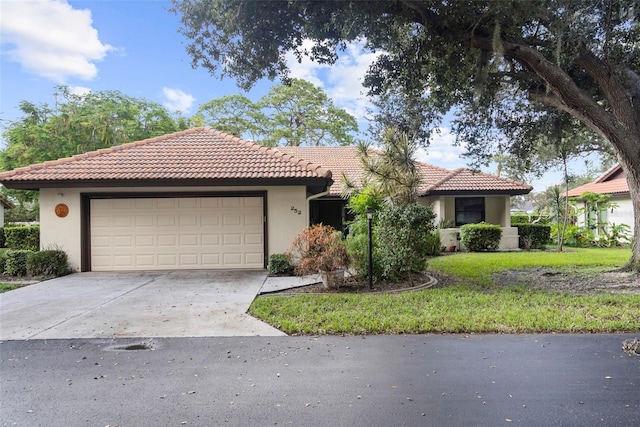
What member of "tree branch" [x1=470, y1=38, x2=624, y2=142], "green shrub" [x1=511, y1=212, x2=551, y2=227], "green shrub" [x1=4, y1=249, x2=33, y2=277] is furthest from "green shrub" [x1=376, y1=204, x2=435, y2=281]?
"green shrub" [x1=511, y1=212, x2=551, y2=227]

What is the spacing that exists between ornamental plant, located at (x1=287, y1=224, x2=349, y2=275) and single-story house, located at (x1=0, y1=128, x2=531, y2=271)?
93.6 inches

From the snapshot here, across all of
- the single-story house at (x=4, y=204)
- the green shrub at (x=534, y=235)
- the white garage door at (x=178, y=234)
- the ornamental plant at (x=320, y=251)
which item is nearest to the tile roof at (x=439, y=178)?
the green shrub at (x=534, y=235)

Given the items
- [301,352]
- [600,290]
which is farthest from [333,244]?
[600,290]

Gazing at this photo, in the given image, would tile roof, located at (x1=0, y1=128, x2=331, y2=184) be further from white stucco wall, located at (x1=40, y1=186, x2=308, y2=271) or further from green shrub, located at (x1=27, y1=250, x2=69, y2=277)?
green shrub, located at (x1=27, y1=250, x2=69, y2=277)

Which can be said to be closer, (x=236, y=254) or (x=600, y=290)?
(x=600, y=290)

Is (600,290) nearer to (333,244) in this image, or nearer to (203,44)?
(333,244)

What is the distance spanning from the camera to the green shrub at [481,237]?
16.1 meters

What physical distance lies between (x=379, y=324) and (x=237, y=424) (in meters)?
2.92

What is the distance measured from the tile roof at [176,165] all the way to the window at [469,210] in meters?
9.62

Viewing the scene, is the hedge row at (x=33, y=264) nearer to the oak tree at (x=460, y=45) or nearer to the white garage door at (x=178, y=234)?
the white garage door at (x=178, y=234)

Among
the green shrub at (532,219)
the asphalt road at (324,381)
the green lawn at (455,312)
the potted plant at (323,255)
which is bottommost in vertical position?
the asphalt road at (324,381)

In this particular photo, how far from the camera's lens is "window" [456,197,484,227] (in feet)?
58.6

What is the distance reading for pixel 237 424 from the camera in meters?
3.10

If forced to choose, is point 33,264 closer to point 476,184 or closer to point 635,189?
point 635,189
